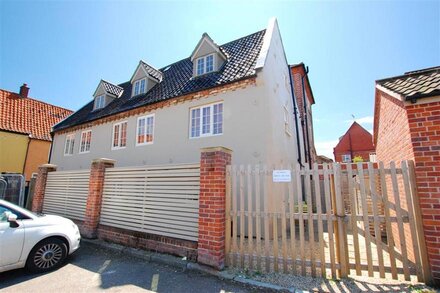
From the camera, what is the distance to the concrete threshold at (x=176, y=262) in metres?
4.05

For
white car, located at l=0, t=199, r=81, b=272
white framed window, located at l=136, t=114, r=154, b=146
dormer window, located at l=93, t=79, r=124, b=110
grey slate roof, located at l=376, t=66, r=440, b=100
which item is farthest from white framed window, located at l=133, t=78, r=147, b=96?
grey slate roof, located at l=376, t=66, r=440, b=100

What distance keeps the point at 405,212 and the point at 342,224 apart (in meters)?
1.11

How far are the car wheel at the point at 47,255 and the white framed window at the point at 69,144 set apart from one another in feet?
40.6

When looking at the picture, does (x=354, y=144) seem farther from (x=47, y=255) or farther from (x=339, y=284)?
(x=47, y=255)

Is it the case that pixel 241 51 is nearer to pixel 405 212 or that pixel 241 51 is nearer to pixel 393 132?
pixel 393 132

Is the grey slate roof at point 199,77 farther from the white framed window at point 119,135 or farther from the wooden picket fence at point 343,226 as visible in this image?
the wooden picket fence at point 343,226

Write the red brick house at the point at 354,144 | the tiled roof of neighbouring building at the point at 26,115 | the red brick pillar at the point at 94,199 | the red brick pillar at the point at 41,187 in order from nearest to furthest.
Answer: the red brick pillar at the point at 94,199, the red brick pillar at the point at 41,187, the tiled roof of neighbouring building at the point at 26,115, the red brick house at the point at 354,144

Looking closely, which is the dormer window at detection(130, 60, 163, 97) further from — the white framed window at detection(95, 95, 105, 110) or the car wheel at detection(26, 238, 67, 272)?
the car wheel at detection(26, 238, 67, 272)

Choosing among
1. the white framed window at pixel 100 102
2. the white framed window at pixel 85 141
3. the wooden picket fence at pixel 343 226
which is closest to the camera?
the wooden picket fence at pixel 343 226

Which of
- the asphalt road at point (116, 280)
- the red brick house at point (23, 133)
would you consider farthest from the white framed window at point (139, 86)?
the red brick house at point (23, 133)

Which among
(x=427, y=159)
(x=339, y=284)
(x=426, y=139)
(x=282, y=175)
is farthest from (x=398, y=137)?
(x=339, y=284)

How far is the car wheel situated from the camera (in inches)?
185

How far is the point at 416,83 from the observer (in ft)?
15.4

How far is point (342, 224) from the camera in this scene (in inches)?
169
